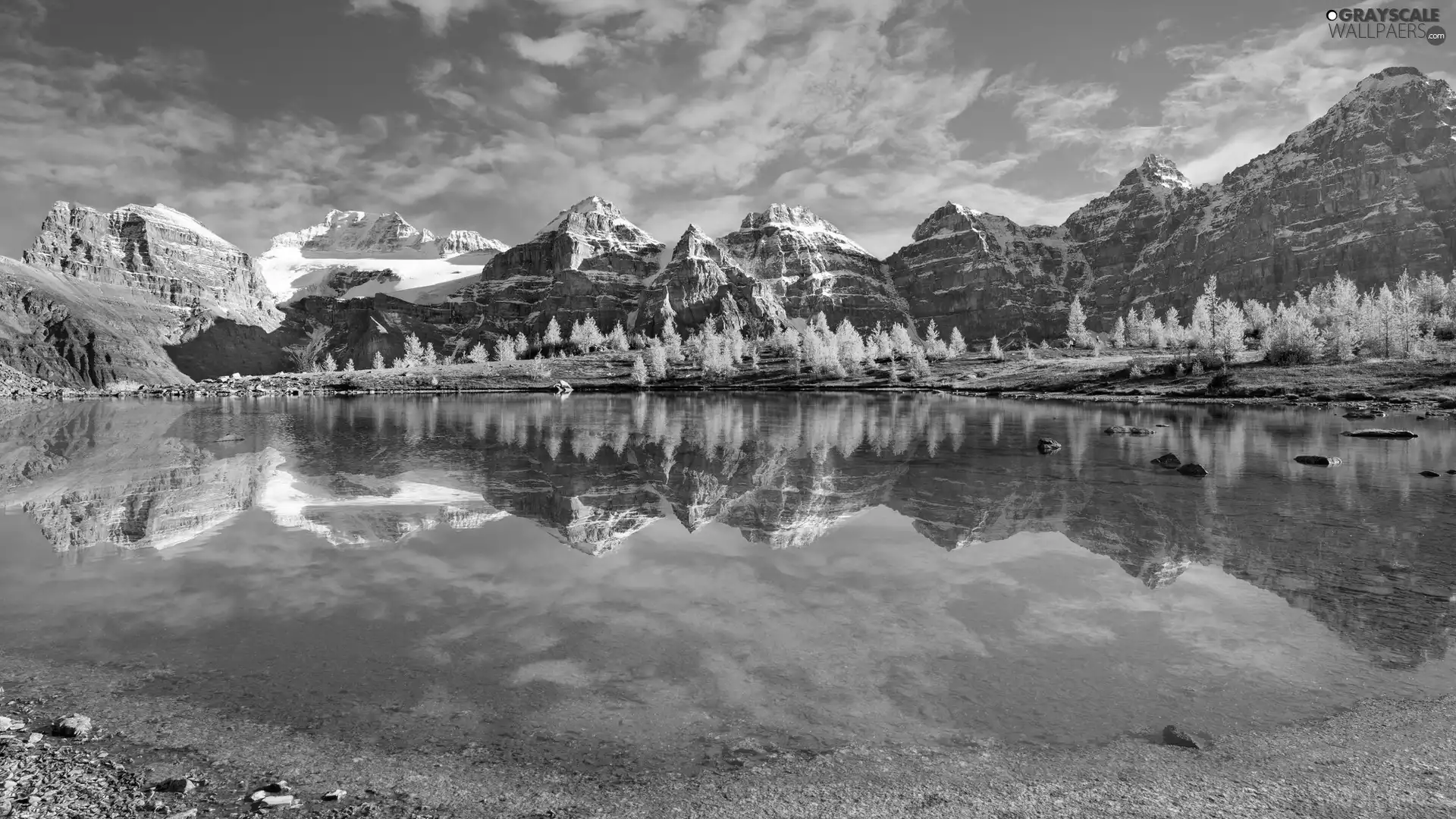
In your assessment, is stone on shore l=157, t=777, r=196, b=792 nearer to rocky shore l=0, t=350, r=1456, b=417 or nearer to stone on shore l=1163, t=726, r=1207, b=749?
stone on shore l=1163, t=726, r=1207, b=749

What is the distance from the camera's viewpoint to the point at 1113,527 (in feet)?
72.3

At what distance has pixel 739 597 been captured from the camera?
51.5 feet

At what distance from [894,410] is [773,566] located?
7073cm

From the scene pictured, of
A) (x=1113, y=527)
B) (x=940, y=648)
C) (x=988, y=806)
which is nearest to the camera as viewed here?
(x=988, y=806)

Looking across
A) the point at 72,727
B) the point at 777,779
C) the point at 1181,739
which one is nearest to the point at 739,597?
the point at 777,779

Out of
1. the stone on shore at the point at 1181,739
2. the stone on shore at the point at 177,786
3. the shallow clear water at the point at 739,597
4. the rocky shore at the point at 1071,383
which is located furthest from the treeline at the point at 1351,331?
the stone on shore at the point at 177,786

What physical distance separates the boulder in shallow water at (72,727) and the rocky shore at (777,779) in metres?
0.10

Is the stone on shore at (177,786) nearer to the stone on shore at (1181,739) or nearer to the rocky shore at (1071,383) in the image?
the stone on shore at (1181,739)

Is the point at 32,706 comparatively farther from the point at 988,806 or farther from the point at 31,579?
the point at 988,806

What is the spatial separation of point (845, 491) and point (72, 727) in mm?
23994

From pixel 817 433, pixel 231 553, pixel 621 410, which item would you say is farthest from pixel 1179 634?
pixel 621 410

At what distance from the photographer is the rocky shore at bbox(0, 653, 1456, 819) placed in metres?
7.97

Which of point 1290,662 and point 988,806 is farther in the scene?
point 1290,662

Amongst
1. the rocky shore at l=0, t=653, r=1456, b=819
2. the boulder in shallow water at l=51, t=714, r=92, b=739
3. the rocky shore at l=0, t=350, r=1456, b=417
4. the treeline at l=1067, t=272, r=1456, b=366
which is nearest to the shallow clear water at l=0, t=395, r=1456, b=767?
the rocky shore at l=0, t=653, r=1456, b=819
